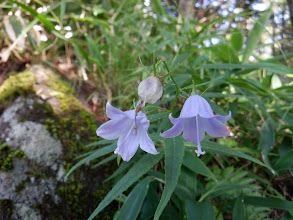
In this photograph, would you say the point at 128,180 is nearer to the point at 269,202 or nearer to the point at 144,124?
the point at 144,124

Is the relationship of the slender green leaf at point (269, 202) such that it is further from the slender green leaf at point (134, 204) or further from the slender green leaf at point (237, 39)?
the slender green leaf at point (237, 39)

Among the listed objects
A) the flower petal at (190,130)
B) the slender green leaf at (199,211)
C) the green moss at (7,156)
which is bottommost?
the green moss at (7,156)

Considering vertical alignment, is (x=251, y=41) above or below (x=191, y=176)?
above

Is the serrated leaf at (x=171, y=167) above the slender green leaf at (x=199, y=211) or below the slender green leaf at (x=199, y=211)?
above

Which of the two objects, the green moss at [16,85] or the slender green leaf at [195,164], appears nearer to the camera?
the slender green leaf at [195,164]

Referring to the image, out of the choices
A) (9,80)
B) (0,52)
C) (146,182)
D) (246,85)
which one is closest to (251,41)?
(246,85)

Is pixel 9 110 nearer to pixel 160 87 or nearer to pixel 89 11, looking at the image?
pixel 160 87

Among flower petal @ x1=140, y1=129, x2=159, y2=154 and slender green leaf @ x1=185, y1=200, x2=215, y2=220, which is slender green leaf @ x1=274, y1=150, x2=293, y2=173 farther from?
flower petal @ x1=140, y1=129, x2=159, y2=154

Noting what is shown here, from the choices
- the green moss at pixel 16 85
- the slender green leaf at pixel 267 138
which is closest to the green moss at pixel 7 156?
the green moss at pixel 16 85
